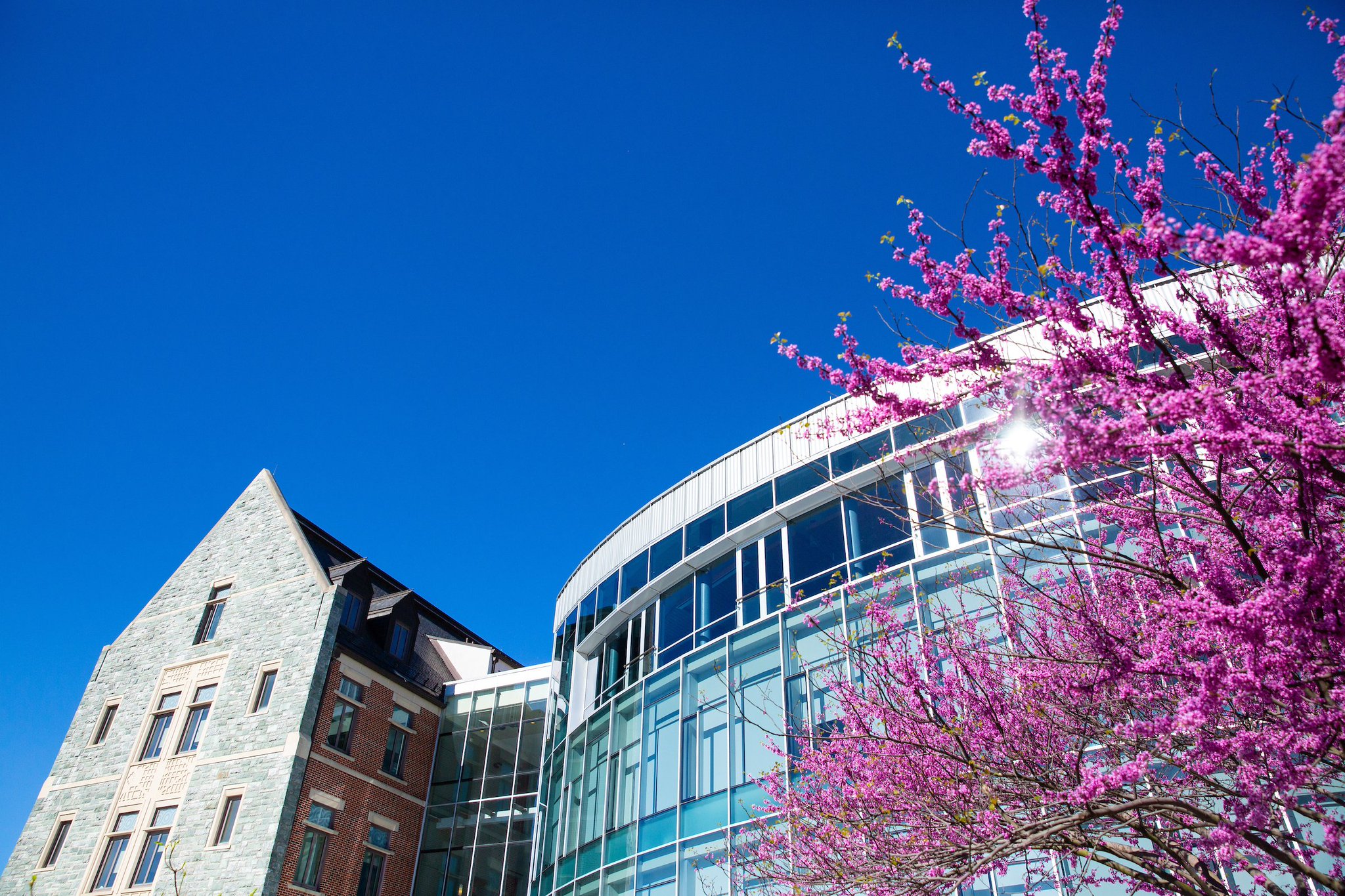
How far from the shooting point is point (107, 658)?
2847 cm

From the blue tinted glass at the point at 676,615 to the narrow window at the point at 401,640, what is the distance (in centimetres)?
1355

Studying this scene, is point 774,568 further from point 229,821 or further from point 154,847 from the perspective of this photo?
point 154,847

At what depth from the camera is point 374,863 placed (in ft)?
79.0

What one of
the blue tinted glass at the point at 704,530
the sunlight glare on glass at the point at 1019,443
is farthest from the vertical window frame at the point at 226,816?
the sunlight glare on glass at the point at 1019,443

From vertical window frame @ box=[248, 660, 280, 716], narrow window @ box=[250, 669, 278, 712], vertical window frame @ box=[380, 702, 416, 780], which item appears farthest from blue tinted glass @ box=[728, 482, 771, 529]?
narrow window @ box=[250, 669, 278, 712]

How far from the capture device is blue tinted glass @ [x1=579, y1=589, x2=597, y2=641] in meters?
20.4

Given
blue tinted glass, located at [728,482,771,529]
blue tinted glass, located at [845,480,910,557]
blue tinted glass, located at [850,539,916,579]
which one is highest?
blue tinted glass, located at [728,482,771,529]

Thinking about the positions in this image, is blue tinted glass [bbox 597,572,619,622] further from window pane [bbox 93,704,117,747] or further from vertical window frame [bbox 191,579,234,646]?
window pane [bbox 93,704,117,747]

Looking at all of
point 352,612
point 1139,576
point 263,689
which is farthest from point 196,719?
point 1139,576

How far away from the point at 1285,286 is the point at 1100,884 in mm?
7278

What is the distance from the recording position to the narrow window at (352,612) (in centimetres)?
2658

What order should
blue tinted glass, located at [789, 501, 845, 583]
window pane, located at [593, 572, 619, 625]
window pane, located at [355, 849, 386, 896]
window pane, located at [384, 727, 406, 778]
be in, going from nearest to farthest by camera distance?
blue tinted glass, located at [789, 501, 845, 583] < window pane, located at [593, 572, 619, 625] < window pane, located at [355, 849, 386, 896] < window pane, located at [384, 727, 406, 778]

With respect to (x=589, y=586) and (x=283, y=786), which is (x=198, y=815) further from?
(x=589, y=586)

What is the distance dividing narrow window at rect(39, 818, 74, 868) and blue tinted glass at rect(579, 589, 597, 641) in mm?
15705
